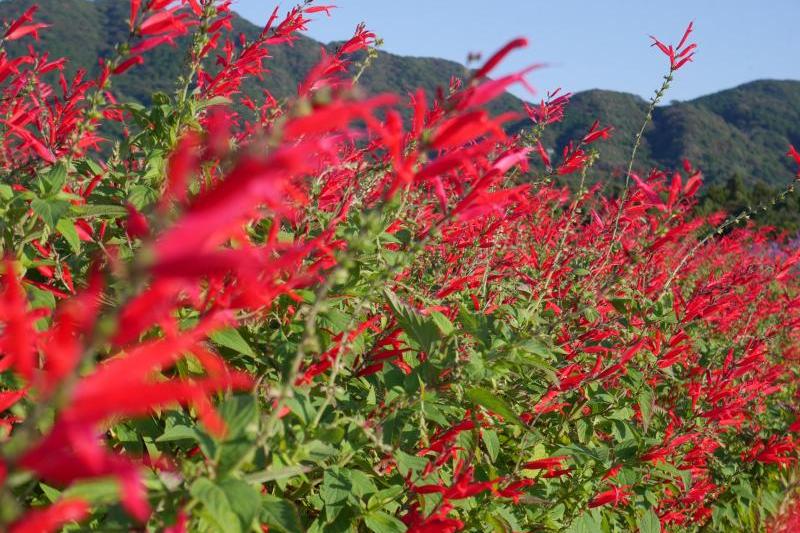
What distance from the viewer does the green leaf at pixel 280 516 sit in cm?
134

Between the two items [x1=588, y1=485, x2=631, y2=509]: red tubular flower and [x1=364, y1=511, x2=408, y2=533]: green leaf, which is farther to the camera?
[x1=588, y1=485, x2=631, y2=509]: red tubular flower

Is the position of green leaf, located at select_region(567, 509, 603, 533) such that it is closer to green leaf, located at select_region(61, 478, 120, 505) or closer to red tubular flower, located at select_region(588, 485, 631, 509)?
red tubular flower, located at select_region(588, 485, 631, 509)

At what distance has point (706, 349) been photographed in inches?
186

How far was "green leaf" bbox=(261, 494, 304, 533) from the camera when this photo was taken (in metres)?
1.34

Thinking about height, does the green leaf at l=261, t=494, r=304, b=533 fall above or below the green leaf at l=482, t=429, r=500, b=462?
above

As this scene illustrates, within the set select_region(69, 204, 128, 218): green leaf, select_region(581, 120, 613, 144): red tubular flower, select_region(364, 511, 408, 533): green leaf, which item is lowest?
select_region(364, 511, 408, 533): green leaf

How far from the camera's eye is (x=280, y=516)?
136 centimetres

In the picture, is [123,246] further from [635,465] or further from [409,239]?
[635,465]

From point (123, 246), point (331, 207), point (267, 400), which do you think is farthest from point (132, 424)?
Result: point (331, 207)

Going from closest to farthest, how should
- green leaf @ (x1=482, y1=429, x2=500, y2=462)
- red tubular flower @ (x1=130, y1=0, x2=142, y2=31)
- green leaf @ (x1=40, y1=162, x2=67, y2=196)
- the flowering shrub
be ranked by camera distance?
the flowering shrub → green leaf @ (x1=40, y1=162, x2=67, y2=196) → red tubular flower @ (x1=130, y1=0, x2=142, y2=31) → green leaf @ (x1=482, y1=429, x2=500, y2=462)

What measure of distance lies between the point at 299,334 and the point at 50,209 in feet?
2.81

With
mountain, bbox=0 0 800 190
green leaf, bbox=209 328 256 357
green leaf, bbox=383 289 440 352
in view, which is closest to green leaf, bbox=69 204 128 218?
green leaf, bbox=209 328 256 357

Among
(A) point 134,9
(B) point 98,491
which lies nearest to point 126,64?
(A) point 134,9

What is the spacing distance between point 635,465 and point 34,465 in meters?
3.09
